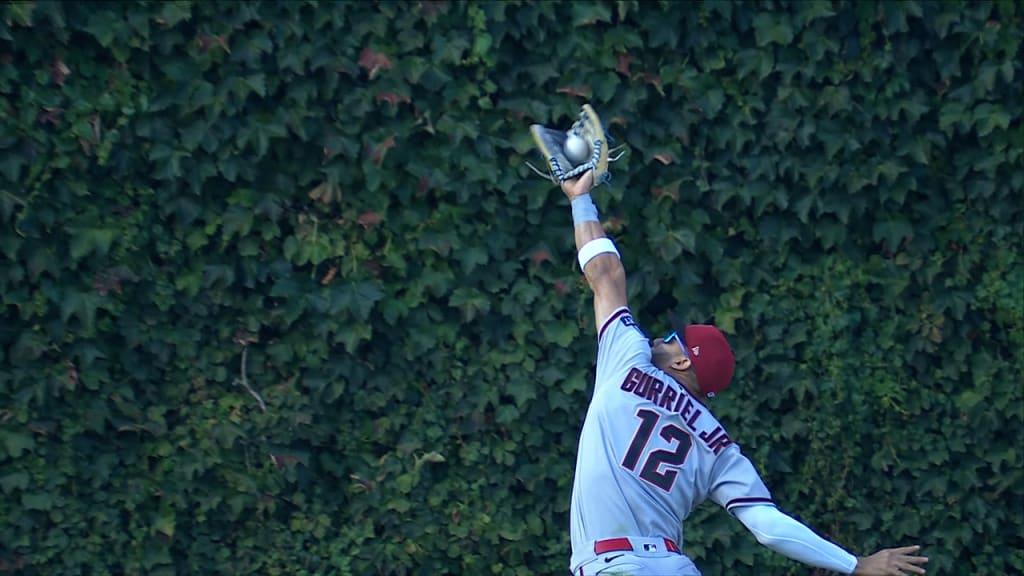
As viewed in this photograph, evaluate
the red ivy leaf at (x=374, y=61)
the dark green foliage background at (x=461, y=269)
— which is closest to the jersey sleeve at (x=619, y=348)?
the dark green foliage background at (x=461, y=269)

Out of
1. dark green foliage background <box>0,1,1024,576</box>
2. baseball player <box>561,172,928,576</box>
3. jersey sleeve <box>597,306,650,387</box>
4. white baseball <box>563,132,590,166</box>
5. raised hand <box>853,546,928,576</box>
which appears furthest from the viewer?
dark green foliage background <box>0,1,1024,576</box>

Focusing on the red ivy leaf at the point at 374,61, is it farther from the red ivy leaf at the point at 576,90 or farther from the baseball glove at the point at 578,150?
the baseball glove at the point at 578,150

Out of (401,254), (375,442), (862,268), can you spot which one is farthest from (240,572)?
(862,268)

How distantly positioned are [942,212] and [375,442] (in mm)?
3067

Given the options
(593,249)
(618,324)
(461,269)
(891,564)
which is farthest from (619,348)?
(461,269)

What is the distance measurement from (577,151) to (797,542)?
5.72 feet

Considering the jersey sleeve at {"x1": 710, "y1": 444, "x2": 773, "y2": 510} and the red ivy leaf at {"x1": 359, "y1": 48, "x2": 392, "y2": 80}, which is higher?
the red ivy leaf at {"x1": 359, "y1": 48, "x2": 392, "y2": 80}

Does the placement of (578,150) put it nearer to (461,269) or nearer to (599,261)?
(599,261)


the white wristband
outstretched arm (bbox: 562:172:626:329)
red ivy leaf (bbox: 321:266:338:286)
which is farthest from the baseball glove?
red ivy leaf (bbox: 321:266:338:286)

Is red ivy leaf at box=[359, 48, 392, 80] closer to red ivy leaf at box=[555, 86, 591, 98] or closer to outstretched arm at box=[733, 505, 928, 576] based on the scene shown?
red ivy leaf at box=[555, 86, 591, 98]

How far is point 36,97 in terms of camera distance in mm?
5945

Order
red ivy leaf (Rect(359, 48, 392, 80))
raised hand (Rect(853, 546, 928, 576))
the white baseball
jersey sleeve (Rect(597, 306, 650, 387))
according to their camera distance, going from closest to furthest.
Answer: raised hand (Rect(853, 546, 928, 576)) < jersey sleeve (Rect(597, 306, 650, 387)) < the white baseball < red ivy leaf (Rect(359, 48, 392, 80))

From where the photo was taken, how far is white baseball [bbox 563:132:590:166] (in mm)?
5324

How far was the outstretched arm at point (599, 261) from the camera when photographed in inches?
200
